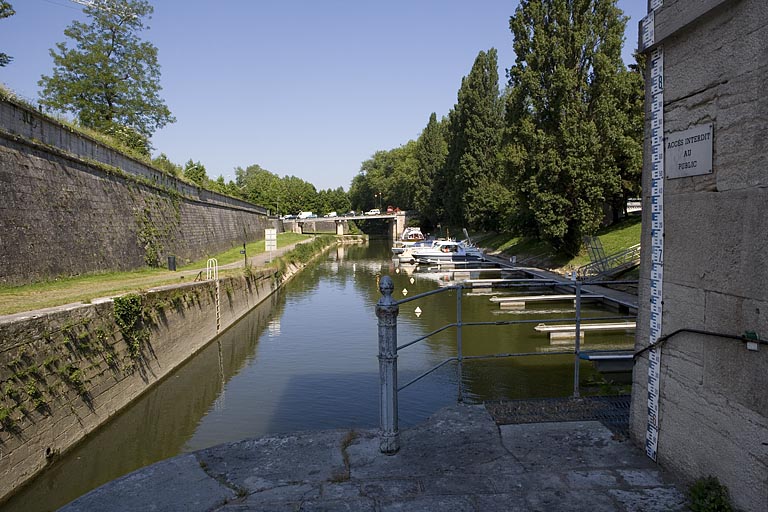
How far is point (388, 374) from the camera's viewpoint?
391 centimetres

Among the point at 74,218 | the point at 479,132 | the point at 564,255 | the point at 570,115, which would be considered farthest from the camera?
the point at 479,132

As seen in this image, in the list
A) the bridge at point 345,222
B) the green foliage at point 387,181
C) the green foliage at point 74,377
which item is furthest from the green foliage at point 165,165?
the bridge at point 345,222

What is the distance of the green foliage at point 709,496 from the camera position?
118 inches

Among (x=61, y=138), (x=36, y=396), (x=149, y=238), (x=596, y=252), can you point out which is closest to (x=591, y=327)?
(x=596, y=252)

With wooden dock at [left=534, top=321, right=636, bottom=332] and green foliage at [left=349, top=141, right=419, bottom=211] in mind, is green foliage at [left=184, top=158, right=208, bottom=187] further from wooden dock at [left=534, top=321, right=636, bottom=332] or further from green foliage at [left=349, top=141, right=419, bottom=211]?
wooden dock at [left=534, top=321, right=636, bottom=332]

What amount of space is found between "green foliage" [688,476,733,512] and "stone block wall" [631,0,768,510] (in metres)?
0.06

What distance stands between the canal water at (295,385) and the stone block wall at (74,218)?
4.22 m

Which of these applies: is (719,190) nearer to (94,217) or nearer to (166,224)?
(94,217)

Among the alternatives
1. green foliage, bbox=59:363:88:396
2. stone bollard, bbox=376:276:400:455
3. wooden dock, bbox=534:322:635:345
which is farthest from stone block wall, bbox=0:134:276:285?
wooden dock, bbox=534:322:635:345

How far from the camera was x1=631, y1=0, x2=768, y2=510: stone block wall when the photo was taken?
287cm

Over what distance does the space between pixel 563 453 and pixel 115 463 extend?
7500 mm

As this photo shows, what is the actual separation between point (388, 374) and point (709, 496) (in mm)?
2166

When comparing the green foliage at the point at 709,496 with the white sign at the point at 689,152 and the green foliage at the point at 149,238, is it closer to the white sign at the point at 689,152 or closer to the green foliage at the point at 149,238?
the white sign at the point at 689,152

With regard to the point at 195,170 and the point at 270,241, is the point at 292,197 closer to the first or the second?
the point at 195,170
